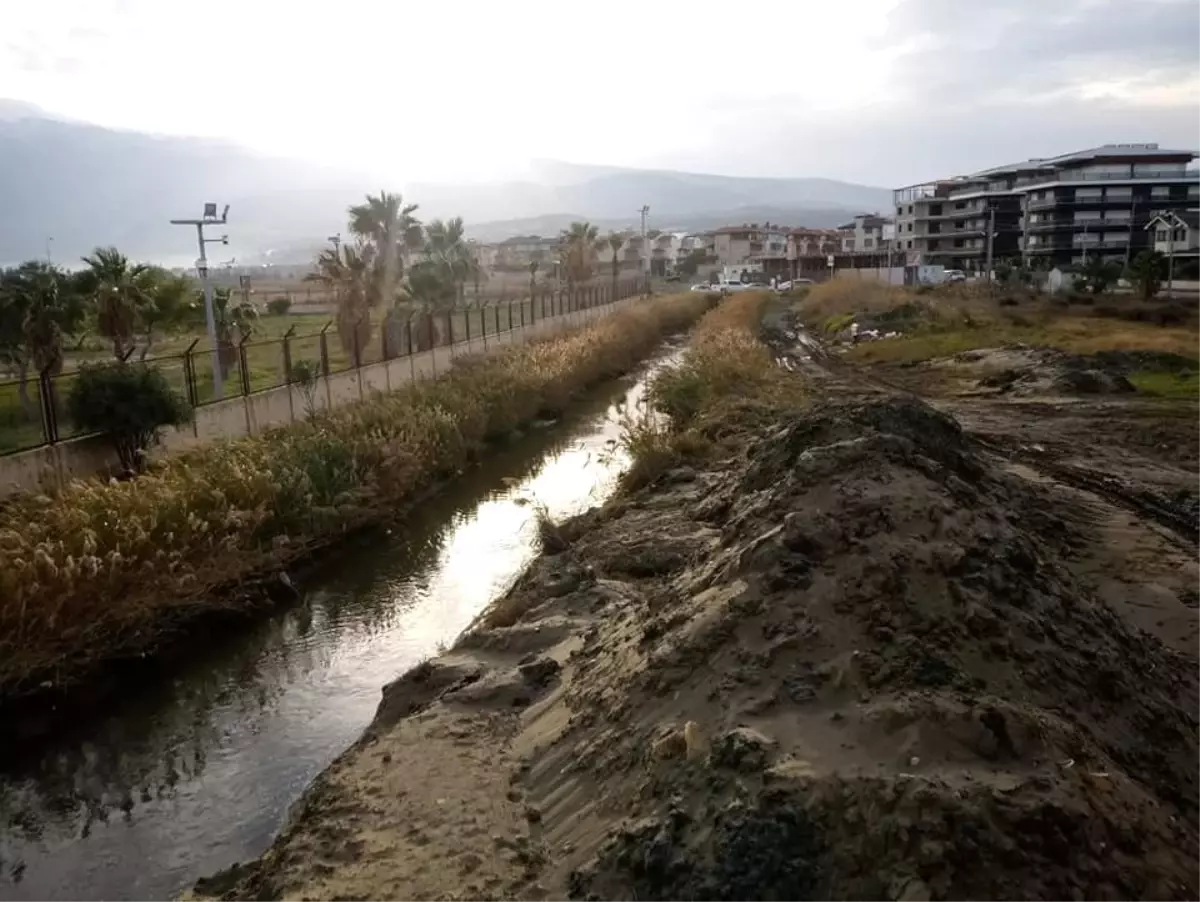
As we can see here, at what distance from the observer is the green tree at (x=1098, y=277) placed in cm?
5975

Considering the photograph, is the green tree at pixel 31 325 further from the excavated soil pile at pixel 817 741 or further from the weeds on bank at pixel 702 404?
the excavated soil pile at pixel 817 741

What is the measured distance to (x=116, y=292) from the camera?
83.7 feet

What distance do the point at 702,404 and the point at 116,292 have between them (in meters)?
15.0

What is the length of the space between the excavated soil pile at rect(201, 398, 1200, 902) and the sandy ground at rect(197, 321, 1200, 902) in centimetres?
2

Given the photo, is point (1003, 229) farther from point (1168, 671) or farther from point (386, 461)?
point (1168, 671)

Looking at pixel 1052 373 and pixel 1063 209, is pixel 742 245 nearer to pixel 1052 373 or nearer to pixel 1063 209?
pixel 1063 209

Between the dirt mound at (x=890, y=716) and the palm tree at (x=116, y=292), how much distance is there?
21.1 meters

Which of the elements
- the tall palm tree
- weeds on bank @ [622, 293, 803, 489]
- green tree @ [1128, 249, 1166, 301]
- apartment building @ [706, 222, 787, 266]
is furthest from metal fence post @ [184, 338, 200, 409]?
apartment building @ [706, 222, 787, 266]

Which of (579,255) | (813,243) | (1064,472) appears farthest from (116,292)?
(813,243)

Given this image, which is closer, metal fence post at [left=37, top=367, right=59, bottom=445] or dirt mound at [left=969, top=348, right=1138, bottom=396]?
metal fence post at [left=37, top=367, right=59, bottom=445]

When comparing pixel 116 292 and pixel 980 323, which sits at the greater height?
pixel 116 292

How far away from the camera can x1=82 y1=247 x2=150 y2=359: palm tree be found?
83.3 feet

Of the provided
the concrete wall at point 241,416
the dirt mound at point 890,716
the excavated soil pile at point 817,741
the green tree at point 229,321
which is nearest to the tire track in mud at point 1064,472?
the excavated soil pile at point 817,741

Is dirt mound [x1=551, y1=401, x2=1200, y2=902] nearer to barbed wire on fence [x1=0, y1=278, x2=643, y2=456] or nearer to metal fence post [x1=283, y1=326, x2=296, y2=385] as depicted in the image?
barbed wire on fence [x1=0, y1=278, x2=643, y2=456]
